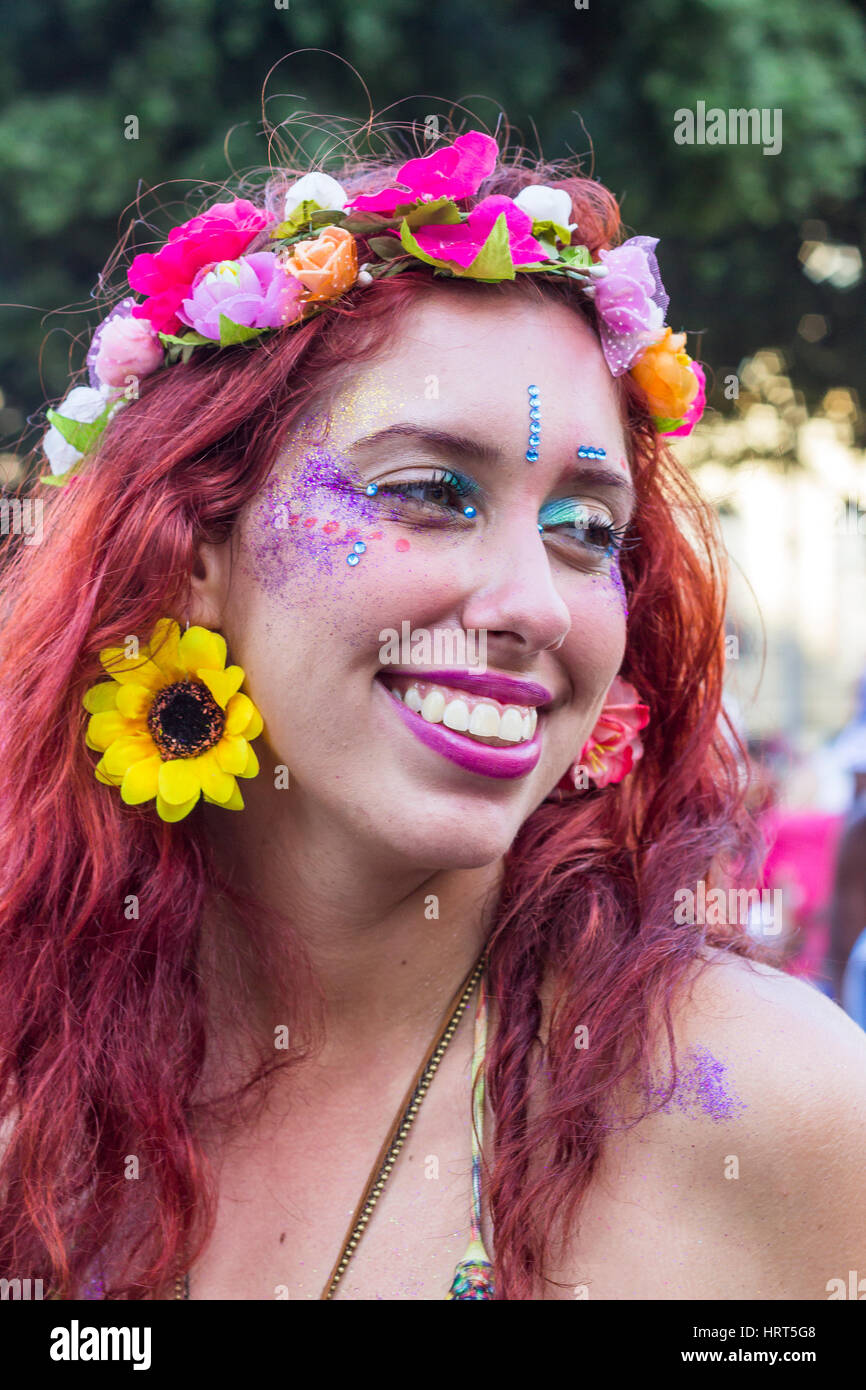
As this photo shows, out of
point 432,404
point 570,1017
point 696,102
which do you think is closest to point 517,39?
point 696,102

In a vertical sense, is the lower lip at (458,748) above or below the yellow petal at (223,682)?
below

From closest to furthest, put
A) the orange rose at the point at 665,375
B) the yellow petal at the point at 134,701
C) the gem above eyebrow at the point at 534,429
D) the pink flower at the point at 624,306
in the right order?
the gem above eyebrow at the point at 534,429 < the yellow petal at the point at 134,701 < the pink flower at the point at 624,306 < the orange rose at the point at 665,375

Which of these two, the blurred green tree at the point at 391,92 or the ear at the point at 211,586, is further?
the blurred green tree at the point at 391,92

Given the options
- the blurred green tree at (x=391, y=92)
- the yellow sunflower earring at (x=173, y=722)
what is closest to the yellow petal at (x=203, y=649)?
the yellow sunflower earring at (x=173, y=722)

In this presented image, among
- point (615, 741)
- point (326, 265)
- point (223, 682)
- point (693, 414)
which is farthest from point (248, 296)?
point (615, 741)

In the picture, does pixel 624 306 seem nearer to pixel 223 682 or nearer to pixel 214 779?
pixel 223 682

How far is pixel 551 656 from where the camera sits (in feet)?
6.64

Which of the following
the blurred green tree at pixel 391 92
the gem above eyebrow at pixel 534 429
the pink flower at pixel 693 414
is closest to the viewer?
the gem above eyebrow at pixel 534 429

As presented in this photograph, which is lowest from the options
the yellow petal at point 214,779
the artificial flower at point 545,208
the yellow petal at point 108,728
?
the yellow petal at point 214,779

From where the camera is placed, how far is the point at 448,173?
6.89 ft

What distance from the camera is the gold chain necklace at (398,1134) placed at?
196 cm

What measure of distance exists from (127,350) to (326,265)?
41cm

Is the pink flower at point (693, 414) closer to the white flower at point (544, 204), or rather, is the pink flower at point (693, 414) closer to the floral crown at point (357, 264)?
the floral crown at point (357, 264)

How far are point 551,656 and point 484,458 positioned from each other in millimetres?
323
